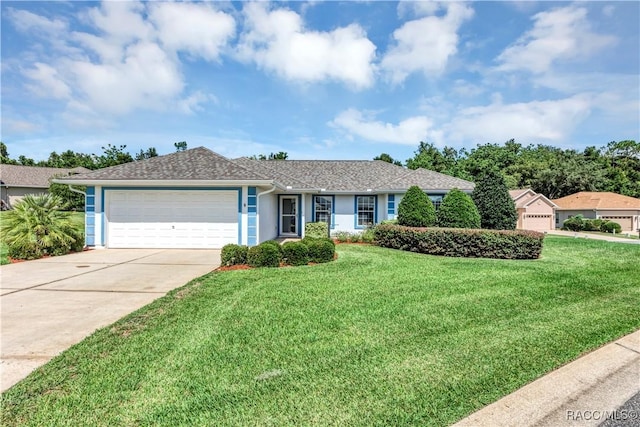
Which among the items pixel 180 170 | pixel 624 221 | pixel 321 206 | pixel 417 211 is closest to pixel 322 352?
pixel 417 211

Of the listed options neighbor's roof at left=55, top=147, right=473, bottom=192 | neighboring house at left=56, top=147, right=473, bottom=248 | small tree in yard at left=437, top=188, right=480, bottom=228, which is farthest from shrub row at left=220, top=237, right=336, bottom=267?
small tree in yard at left=437, top=188, right=480, bottom=228

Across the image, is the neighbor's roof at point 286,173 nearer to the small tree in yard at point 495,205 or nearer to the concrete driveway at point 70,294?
the concrete driveway at point 70,294

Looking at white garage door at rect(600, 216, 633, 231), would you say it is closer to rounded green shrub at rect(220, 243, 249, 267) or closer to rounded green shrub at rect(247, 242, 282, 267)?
rounded green shrub at rect(247, 242, 282, 267)

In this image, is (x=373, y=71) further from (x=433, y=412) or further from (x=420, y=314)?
(x=433, y=412)

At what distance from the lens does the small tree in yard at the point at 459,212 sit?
12.6 meters

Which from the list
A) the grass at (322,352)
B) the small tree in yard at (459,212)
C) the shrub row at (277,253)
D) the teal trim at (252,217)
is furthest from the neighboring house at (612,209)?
the shrub row at (277,253)

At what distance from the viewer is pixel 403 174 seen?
19.3 meters

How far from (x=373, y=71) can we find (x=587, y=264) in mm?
10921

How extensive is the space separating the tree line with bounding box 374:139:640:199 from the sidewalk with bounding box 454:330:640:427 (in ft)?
111

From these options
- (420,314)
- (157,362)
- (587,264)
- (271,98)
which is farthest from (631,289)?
(271,98)

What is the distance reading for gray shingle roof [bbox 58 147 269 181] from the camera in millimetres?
12641

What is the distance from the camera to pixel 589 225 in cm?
3105

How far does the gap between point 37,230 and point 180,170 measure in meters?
4.93

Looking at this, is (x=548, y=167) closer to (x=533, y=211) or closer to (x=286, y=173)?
(x=533, y=211)
